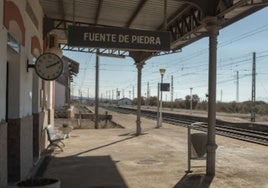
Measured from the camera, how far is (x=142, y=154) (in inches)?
538

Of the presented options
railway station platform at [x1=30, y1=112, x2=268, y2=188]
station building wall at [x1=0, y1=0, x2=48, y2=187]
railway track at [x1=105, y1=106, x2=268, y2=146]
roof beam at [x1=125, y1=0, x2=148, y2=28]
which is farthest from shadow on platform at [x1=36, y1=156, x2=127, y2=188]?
roof beam at [x1=125, y1=0, x2=148, y2=28]

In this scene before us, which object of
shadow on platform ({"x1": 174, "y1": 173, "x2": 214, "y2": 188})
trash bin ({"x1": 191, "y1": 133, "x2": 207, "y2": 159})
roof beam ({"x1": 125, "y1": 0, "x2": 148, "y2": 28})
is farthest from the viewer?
roof beam ({"x1": 125, "y1": 0, "x2": 148, "y2": 28})

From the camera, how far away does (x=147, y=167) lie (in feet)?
36.5

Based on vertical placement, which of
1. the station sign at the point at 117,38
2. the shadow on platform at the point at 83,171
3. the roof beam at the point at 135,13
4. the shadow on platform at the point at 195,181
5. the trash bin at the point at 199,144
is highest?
the roof beam at the point at 135,13

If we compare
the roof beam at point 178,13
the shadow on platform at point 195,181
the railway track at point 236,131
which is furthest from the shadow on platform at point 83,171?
the roof beam at point 178,13

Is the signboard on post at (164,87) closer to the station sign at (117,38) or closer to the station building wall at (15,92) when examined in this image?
the station sign at (117,38)

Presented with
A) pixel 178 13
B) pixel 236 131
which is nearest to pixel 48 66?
pixel 178 13

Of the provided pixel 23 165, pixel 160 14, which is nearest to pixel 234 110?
Answer: pixel 160 14

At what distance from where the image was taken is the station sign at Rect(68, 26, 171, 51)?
1044 centimetres

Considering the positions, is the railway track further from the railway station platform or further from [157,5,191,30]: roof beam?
[157,5,191,30]: roof beam

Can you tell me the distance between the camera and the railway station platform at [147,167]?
920cm

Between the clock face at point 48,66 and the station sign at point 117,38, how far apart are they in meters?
0.58

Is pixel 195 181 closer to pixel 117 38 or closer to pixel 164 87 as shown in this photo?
pixel 117 38

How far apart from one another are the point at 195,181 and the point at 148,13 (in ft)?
20.8
